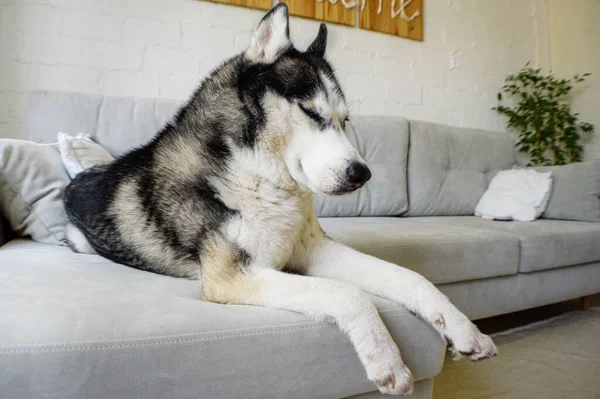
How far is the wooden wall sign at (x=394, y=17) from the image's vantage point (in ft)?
9.59

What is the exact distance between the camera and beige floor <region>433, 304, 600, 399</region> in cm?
141

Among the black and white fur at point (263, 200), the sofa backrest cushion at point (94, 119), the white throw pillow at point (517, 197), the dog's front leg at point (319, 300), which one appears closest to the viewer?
the dog's front leg at point (319, 300)

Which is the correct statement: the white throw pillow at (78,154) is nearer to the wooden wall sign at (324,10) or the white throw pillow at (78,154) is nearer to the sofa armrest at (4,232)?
the sofa armrest at (4,232)

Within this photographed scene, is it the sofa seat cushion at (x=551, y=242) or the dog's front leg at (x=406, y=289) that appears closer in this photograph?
the dog's front leg at (x=406, y=289)

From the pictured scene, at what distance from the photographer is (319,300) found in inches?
31.6

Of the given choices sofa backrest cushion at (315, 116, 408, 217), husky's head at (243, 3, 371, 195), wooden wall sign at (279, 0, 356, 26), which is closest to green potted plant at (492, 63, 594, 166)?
sofa backrest cushion at (315, 116, 408, 217)

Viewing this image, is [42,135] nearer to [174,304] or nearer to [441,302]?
[174,304]

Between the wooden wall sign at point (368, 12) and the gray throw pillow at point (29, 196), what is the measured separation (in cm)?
148

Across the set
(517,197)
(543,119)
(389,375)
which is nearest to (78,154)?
(389,375)

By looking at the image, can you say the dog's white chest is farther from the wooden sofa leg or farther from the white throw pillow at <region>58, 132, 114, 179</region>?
the wooden sofa leg

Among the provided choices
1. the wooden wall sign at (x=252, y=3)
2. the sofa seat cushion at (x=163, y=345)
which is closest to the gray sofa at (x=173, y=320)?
the sofa seat cushion at (x=163, y=345)

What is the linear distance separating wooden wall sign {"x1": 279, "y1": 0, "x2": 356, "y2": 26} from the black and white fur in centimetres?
169

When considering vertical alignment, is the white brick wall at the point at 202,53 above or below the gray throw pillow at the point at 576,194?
above

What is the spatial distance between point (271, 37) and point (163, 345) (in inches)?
28.9
